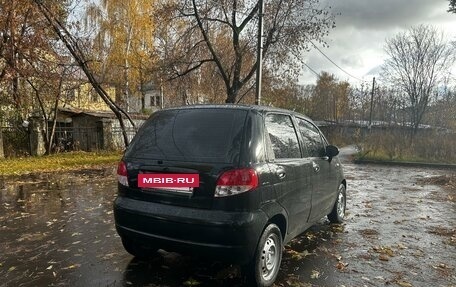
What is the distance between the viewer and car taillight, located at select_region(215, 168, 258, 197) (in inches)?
125

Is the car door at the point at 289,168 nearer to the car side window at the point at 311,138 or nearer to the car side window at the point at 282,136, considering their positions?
the car side window at the point at 282,136

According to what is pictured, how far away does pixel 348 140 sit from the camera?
35.3 meters

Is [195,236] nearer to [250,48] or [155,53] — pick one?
[250,48]

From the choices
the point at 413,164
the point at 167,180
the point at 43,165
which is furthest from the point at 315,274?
the point at 413,164

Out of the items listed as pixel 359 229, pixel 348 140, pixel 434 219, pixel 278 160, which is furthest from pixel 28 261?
pixel 348 140

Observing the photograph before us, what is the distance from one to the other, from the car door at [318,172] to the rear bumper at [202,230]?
1495 millimetres

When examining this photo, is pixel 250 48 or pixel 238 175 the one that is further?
pixel 250 48

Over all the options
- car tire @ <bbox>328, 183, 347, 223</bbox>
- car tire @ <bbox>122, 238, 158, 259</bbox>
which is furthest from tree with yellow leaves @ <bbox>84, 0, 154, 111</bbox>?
car tire @ <bbox>122, 238, 158, 259</bbox>

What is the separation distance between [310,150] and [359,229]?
2038mm

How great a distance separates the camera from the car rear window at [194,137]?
331cm

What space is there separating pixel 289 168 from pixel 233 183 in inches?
38.6

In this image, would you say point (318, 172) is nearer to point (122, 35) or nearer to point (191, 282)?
point (191, 282)

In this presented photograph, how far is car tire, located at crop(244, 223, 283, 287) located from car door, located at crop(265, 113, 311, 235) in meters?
0.30

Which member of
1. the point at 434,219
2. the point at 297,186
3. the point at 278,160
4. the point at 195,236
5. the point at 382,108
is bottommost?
the point at 434,219
